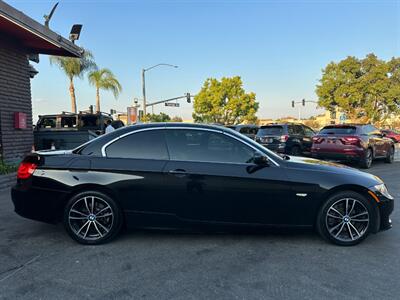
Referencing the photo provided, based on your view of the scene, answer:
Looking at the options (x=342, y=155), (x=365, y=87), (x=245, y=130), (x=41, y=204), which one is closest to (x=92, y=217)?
(x=41, y=204)

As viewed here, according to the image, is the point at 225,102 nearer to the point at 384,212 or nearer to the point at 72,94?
the point at 72,94

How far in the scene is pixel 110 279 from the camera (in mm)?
3002

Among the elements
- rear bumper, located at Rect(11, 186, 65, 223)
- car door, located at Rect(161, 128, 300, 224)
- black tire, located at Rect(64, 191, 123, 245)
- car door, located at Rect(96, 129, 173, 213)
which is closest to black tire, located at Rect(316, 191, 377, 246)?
car door, located at Rect(161, 128, 300, 224)

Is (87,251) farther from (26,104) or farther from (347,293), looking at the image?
(26,104)

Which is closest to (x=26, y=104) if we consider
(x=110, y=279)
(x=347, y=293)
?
(x=110, y=279)

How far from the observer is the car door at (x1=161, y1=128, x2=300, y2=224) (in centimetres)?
373

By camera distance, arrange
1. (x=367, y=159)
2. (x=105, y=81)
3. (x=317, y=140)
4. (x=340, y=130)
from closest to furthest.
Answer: (x=367, y=159) < (x=340, y=130) < (x=317, y=140) < (x=105, y=81)

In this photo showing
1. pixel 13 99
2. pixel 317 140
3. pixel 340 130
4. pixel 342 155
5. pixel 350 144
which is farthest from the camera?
pixel 317 140

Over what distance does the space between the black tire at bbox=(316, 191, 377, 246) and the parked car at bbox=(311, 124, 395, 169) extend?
6788 mm

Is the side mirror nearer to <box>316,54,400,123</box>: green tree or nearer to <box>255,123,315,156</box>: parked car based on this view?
<box>255,123,315,156</box>: parked car

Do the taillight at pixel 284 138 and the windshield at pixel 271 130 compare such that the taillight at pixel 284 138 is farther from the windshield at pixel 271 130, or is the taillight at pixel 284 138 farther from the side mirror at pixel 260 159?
the side mirror at pixel 260 159

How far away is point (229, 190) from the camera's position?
3732 millimetres

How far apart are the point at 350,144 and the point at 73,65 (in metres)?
20.6

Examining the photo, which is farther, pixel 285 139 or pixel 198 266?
pixel 285 139
